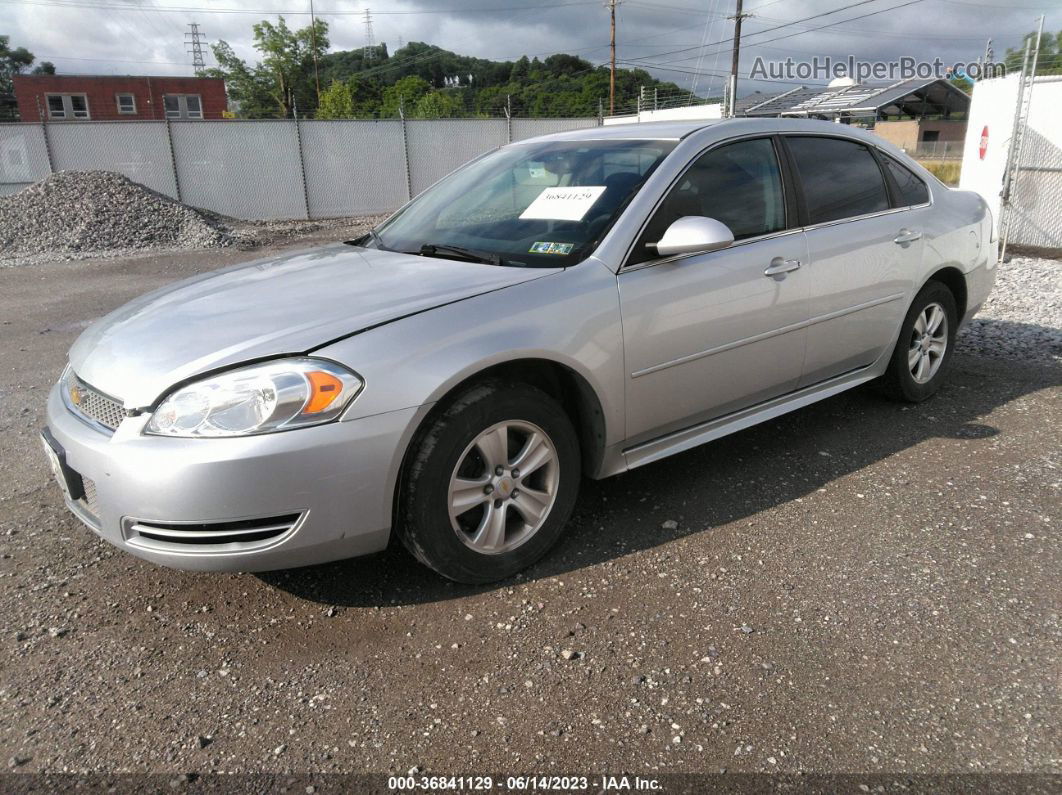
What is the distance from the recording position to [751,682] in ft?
8.18

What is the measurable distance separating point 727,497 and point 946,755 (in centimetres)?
168

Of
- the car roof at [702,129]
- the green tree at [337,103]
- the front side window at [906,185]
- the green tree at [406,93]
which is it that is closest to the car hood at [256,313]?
the car roof at [702,129]

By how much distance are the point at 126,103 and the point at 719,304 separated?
189 ft

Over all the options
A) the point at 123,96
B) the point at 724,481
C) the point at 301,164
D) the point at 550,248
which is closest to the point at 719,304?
the point at 550,248

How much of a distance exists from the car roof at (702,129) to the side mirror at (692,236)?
612mm

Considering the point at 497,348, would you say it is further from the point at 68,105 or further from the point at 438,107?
the point at 68,105

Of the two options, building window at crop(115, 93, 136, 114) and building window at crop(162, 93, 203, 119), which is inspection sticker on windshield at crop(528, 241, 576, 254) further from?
building window at crop(115, 93, 136, 114)

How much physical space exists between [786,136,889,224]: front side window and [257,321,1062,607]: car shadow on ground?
123 cm

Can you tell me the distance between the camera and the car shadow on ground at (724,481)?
3.11 metres

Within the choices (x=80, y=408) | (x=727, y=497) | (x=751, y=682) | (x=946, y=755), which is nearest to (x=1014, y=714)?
(x=946, y=755)

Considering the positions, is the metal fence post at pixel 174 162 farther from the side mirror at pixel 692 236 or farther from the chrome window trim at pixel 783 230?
the side mirror at pixel 692 236

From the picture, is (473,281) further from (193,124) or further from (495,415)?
(193,124)

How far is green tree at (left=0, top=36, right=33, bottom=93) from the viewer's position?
72.3 metres

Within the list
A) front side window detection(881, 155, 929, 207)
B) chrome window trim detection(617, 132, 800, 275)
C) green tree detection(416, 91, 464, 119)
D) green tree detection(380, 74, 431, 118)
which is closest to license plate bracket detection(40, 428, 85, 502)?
chrome window trim detection(617, 132, 800, 275)
